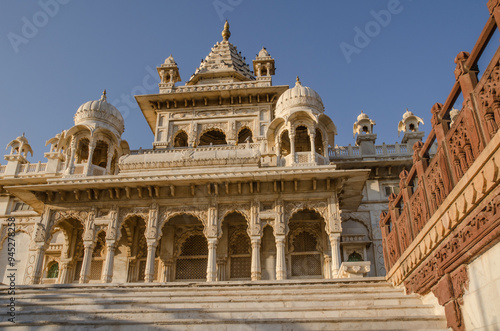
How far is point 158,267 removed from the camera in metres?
18.7

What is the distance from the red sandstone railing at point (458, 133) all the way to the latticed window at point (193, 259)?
36.4 ft

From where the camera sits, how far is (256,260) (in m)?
16.4

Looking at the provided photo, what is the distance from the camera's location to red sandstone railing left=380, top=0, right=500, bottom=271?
17.9 ft

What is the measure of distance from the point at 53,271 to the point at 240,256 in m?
10.1

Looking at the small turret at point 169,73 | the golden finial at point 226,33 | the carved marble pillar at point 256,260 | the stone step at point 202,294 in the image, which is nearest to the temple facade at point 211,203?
the carved marble pillar at point 256,260

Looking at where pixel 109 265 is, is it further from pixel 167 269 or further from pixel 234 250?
pixel 234 250

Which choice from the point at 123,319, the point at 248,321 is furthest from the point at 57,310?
the point at 248,321

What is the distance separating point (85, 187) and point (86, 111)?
4638mm

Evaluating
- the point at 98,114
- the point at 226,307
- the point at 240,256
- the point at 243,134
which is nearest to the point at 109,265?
the point at 240,256

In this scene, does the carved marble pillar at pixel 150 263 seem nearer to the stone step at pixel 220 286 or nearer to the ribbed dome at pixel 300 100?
the stone step at pixel 220 286

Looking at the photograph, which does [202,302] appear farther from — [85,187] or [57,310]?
[85,187]

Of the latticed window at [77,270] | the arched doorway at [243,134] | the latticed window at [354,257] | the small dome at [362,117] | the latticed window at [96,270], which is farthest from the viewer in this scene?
the arched doorway at [243,134]

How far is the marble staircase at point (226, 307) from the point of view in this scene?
817 centimetres

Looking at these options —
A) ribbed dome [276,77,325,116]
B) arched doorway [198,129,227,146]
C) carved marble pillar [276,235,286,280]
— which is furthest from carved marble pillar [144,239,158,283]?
arched doorway [198,129,227,146]
